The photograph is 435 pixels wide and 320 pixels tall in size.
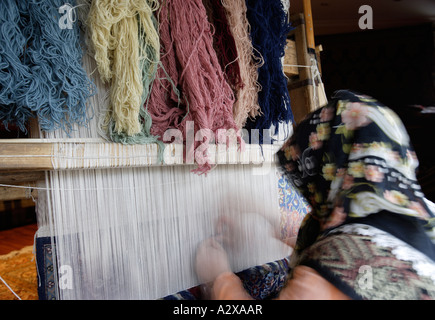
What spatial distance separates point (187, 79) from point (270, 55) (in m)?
0.38

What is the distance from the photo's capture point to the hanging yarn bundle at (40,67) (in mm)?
675

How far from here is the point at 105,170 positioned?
0.83 meters

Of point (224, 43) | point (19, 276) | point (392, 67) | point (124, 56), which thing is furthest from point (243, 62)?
point (392, 67)

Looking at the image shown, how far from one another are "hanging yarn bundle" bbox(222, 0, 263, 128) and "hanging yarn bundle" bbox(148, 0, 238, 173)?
100mm

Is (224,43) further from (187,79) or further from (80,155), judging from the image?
(80,155)

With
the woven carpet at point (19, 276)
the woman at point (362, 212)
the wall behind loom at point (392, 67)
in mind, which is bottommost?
the woven carpet at point (19, 276)

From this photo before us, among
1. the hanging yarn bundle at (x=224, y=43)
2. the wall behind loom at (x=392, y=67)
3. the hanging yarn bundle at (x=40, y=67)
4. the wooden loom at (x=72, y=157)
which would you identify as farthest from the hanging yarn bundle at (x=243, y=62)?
the wall behind loom at (x=392, y=67)

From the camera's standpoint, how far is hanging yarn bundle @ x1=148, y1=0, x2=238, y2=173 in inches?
34.8

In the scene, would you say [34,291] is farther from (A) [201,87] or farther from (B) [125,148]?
(A) [201,87]

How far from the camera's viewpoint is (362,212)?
65 centimetres

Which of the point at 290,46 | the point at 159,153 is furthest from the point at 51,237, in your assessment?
the point at 290,46

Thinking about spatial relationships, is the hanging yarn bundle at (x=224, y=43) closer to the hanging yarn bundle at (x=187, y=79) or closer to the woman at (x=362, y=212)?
the hanging yarn bundle at (x=187, y=79)

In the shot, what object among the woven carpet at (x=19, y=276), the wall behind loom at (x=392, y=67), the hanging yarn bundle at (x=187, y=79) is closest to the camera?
the hanging yarn bundle at (x=187, y=79)

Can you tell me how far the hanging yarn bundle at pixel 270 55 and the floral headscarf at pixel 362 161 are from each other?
0.38m
